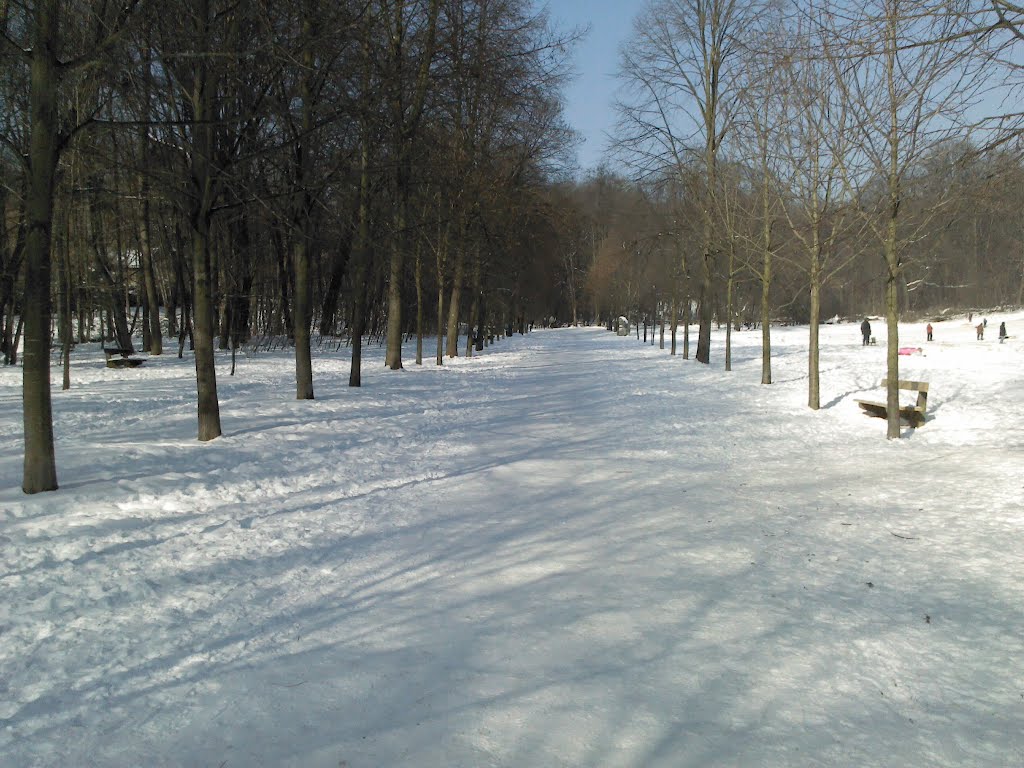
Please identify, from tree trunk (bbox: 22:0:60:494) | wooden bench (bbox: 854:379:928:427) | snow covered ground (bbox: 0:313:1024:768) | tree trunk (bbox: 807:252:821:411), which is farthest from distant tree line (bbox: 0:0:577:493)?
wooden bench (bbox: 854:379:928:427)

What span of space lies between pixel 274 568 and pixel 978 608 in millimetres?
4897

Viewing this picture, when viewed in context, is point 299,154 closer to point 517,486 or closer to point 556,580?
point 517,486

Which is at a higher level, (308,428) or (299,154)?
(299,154)

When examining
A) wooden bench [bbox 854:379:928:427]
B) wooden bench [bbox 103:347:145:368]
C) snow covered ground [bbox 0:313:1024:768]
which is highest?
wooden bench [bbox 103:347:145:368]

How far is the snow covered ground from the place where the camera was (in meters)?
3.03

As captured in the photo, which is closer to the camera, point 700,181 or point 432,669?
point 432,669

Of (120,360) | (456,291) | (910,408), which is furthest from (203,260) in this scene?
(456,291)

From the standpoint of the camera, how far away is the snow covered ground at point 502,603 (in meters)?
3.03

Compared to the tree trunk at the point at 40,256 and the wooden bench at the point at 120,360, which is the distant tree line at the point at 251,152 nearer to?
the tree trunk at the point at 40,256

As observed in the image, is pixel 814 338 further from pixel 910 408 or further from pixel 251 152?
pixel 251 152

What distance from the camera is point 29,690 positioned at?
3244 millimetres

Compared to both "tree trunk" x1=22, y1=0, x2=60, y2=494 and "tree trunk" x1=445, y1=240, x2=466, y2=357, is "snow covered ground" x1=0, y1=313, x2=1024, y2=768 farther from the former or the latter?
"tree trunk" x1=445, y1=240, x2=466, y2=357

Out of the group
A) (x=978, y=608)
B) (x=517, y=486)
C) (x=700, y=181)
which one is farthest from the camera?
(x=700, y=181)

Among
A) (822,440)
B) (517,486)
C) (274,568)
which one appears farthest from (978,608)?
(822,440)
